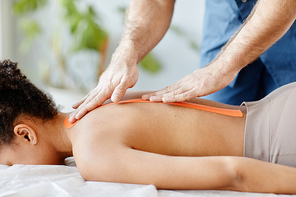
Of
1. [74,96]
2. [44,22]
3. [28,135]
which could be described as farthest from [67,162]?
[44,22]

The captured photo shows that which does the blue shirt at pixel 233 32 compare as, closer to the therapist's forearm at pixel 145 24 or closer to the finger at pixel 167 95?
the therapist's forearm at pixel 145 24

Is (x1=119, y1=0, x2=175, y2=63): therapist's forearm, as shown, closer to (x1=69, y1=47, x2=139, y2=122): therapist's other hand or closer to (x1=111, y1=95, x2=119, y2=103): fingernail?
(x1=69, y1=47, x2=139, y2=122): therapist's other hand

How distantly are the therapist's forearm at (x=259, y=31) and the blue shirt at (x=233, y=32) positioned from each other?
0.37 meters

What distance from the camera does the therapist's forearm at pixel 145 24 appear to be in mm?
1706

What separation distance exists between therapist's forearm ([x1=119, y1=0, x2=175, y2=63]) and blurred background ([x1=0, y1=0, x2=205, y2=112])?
1.74m

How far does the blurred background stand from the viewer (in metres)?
3.62

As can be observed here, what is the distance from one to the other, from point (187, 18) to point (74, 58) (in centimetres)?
131

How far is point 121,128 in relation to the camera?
3.83ft

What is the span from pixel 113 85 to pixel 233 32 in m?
0.79

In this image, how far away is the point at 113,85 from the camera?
1371 mm

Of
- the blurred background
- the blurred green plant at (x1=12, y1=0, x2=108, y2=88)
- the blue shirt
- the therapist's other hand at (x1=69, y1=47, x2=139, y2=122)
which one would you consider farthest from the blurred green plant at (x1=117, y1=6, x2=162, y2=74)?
the therapist's other hand at (x1=69, y1=47, x2=139, y2=122)

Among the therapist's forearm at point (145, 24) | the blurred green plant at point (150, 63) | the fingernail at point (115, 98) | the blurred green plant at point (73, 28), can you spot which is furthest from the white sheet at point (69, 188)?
the blurred green plant at point (150, 63)

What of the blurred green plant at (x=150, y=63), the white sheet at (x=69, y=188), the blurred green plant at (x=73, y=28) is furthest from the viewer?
the blurred green plant at (x=150, y=63)

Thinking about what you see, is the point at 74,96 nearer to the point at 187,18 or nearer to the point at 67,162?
the point at 187,18
